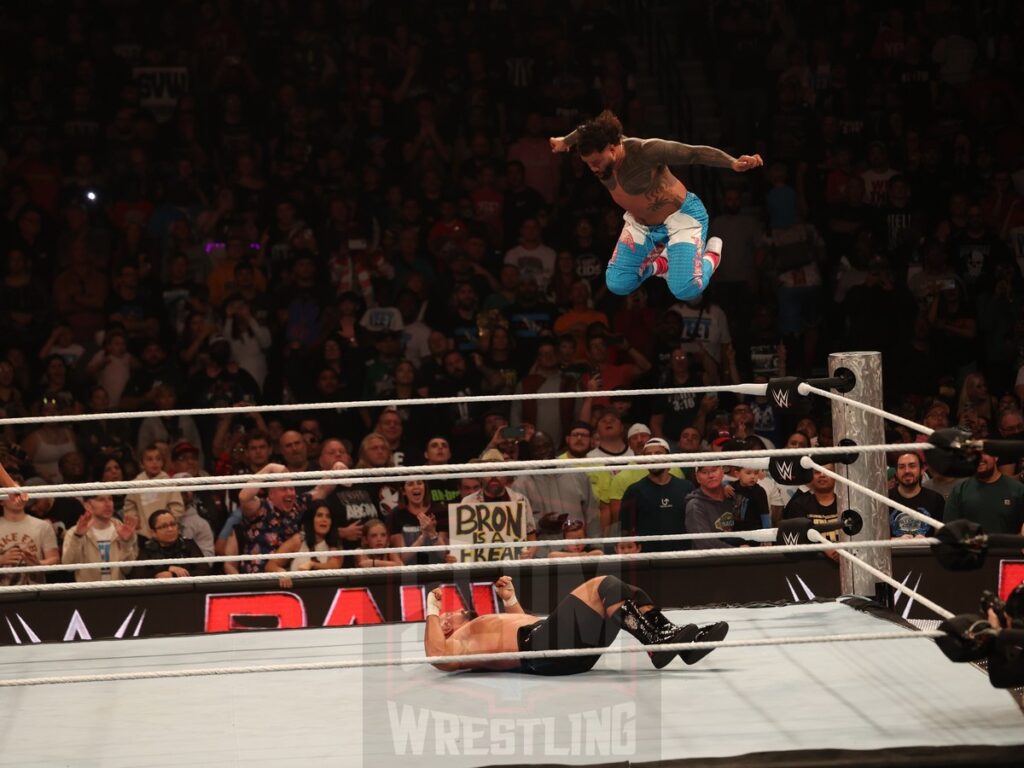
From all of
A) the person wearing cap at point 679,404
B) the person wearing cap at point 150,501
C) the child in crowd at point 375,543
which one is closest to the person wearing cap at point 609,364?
the person wearing cap at point 679,404

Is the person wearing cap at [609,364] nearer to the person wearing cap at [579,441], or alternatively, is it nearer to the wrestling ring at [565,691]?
the person wearing cap at [579,441]

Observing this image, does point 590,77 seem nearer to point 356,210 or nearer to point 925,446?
point 356,210

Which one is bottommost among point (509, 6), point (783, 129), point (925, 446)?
point (925, 446)

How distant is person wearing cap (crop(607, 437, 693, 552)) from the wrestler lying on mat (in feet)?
5.12

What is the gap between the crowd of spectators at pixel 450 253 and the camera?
5.85 m

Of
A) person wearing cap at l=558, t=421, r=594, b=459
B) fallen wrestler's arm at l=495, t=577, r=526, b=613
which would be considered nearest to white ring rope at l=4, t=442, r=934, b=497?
fallen wrestler's arm at l=495, t=577, r=526, b=613

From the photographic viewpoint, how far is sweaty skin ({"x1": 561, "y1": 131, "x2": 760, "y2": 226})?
3.86m

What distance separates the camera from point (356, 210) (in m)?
7.88

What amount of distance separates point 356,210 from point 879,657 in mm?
5093

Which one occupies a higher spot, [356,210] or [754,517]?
[356,210]

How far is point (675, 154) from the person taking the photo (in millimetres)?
3883

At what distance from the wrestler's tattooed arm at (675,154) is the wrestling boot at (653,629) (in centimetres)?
135

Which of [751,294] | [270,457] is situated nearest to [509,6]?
[751,294]

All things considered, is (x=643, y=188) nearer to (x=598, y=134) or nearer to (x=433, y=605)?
(x=598, y=134)
